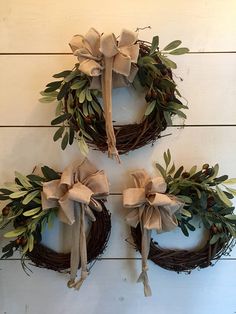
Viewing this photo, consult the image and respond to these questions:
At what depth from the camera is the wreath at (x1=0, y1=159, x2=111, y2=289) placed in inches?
34.9

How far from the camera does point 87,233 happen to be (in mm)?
984

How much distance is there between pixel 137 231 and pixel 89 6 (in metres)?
0.63

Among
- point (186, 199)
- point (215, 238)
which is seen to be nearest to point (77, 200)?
point (186, 199)

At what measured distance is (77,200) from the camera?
2.81 feet

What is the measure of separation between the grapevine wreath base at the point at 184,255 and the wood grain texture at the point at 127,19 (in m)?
0.55

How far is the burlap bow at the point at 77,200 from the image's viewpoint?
88 centimetres

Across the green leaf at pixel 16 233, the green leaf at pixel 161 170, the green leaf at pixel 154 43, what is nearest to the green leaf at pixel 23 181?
the green leaf at pixel 16 233

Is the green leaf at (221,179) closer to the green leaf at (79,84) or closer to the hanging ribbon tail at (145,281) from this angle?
the hanging ribbon tail at (145,281)

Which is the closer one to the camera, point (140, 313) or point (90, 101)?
point (90, 101)

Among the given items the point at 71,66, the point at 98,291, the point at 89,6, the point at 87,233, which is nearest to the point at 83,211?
the point at 87,233

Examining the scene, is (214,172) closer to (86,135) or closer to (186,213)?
(186,213)

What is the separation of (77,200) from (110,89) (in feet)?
0.96

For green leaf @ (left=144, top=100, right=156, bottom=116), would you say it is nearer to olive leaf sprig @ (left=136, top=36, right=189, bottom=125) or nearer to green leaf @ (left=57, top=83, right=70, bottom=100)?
olive leaf sprig @ (left=136, top=36, right=189, bottom=125)

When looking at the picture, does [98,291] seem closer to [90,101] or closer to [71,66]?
[90,101]
